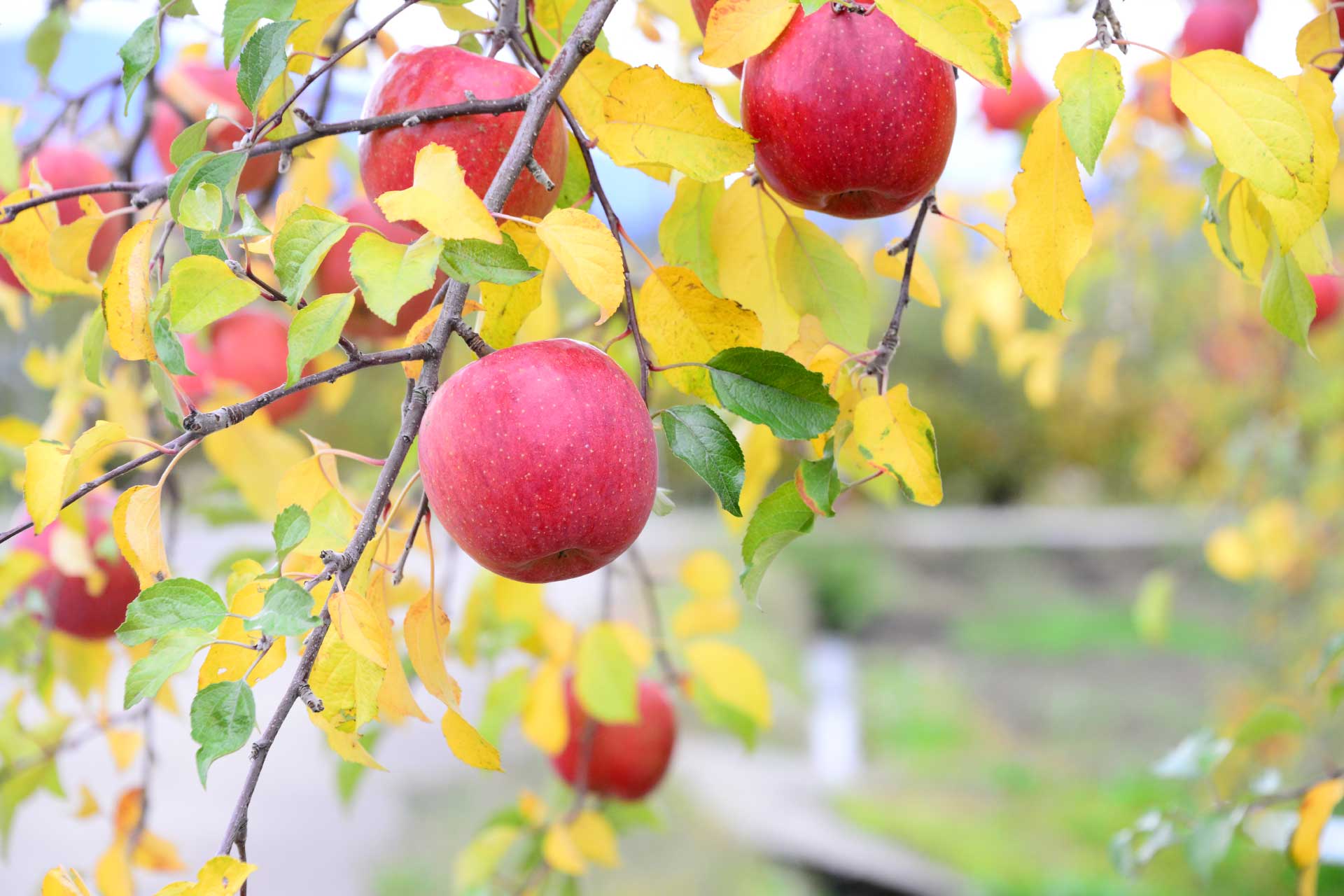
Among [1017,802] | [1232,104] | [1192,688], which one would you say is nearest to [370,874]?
[1017,802]

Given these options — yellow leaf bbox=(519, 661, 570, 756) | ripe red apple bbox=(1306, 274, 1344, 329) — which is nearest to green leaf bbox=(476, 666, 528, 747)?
yellow leaf bbox=(519, 661, 570, 756)

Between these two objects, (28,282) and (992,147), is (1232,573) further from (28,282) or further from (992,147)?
(28,282)

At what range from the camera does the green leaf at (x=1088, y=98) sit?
0.37 metres

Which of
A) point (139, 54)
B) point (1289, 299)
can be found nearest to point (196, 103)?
point (139, 54)

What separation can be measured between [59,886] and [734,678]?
63cm

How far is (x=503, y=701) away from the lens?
3.05 feet

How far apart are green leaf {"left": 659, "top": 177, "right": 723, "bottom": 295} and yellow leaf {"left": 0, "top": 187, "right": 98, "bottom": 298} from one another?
0.95 feet

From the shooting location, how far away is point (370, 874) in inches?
83.7

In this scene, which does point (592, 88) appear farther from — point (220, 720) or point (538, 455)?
point (220, 720)

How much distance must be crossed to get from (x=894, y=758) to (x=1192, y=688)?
1034mm

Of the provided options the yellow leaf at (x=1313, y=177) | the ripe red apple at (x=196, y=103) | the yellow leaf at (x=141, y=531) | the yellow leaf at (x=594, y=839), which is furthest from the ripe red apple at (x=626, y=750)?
the yellow leaf at (x=1313, y=177)

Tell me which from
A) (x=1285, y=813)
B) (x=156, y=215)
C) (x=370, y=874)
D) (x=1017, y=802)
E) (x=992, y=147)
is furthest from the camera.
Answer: (x=1017, y=802)

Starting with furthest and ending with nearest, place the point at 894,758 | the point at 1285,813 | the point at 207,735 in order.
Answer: the point at 894,758 < the point at 1285,813 < the point at 207,735

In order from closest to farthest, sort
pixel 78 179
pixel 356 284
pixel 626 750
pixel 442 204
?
pixel 442 204, pixel 356 284, pixel 78 179, pixel 626 750
